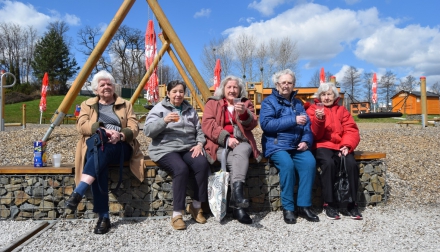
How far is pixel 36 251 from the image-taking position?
2666 mm

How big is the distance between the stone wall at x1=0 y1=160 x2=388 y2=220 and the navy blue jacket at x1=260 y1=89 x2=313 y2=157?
31 centimetres

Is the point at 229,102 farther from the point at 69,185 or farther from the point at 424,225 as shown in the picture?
the point at 424,225

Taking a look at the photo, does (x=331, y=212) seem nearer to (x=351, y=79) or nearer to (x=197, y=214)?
(x=197, y=214)

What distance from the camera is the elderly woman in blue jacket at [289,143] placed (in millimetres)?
3387

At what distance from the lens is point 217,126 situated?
3.48 meters

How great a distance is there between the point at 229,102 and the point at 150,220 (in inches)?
57.7

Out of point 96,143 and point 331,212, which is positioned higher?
point 96,143

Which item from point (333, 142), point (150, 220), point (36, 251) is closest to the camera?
point (36, 251)

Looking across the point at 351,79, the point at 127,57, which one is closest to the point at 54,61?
the point at 127,57

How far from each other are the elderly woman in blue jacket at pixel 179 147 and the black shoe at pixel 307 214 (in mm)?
974

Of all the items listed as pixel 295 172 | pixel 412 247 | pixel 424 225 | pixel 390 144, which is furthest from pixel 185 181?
pixel 390 144

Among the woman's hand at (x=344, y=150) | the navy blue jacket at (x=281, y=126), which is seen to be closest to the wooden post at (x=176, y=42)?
the navy blue jacket at (x=281, y=126)

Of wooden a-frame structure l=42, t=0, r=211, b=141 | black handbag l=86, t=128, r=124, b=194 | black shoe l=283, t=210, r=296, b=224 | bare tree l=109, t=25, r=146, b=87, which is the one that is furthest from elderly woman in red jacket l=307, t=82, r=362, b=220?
bare tree l=109, t=25, r=146, b=87

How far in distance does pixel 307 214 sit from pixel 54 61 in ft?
132
